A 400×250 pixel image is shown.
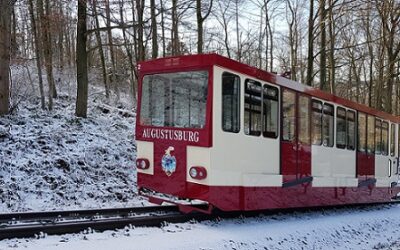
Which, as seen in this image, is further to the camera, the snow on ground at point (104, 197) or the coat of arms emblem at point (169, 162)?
the coat of arms emblem at point (169, 162)

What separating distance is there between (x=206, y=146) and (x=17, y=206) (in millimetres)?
4587

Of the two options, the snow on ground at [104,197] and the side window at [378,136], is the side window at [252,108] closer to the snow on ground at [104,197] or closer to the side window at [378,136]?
the snow on ground at [104,197]

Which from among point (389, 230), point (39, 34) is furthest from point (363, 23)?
point (389, 230)

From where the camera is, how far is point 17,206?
10.1 m

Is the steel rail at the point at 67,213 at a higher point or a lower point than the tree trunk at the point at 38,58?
lower

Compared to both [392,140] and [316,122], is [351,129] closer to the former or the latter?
[316,122]

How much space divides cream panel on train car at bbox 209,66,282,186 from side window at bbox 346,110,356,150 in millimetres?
3847

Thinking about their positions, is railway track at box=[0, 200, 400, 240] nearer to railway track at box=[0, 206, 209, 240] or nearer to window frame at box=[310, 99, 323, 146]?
railway track at box=[0, 206, 209, 240]

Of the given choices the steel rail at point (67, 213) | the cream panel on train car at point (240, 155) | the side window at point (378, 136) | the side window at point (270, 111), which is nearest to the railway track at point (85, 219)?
the steel rail at point (67, 213)

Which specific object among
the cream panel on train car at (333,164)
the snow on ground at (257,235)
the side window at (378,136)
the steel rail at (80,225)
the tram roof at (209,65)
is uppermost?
the tram roof at (209,65)

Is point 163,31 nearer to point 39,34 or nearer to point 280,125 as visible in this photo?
point 39,34

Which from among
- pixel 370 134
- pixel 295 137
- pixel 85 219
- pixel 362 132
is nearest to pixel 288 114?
pixel 295 137

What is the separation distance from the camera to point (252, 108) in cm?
875

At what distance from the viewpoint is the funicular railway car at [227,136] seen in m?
8.12
